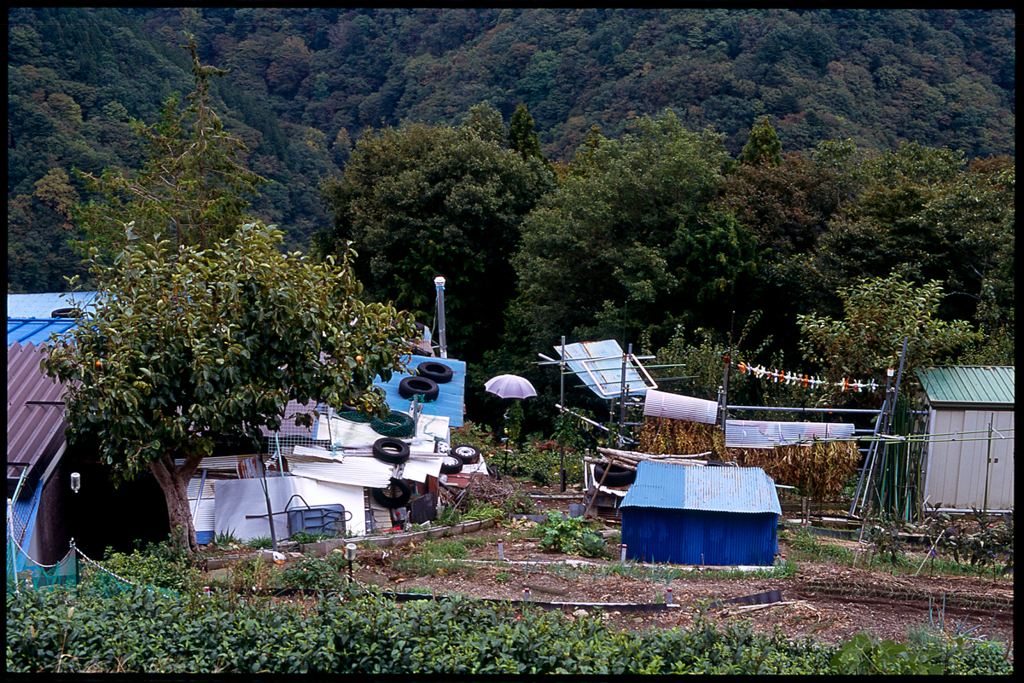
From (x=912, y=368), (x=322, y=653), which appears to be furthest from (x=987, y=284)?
(x=322, y=653)

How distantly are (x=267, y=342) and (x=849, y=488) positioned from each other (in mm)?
11191

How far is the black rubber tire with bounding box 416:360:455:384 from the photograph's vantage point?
18.7m

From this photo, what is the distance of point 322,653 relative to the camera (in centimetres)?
626

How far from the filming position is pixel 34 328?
15.9 m

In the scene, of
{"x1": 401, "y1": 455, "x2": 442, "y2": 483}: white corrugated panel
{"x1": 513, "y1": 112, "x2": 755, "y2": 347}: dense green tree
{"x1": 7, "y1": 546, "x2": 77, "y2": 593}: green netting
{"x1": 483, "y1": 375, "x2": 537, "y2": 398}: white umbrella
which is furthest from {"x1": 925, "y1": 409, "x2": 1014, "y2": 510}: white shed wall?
{"x1": 7, "y1": 546, "x2": 77, "y2": 593}: green netting

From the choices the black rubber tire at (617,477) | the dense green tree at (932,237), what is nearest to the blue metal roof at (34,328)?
the black rubber tire at (617,477)

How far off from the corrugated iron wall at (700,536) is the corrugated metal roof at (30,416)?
7930 millimetres

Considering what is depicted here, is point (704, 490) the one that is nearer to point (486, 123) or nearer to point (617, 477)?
point (617, 477)

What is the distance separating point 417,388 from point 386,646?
11.4 m

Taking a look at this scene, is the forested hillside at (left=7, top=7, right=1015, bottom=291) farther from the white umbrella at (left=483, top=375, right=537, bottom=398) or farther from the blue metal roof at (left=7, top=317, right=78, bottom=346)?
the blue metal roof at (left=7, top=317, right=78, bottom=346)

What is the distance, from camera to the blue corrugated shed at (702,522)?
1150 centimetres

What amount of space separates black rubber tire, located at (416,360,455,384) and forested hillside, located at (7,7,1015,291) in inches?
713

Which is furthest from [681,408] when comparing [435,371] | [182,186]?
[182,186]

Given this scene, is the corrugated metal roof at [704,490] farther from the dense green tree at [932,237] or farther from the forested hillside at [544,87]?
the forested hillside at [544,87]
